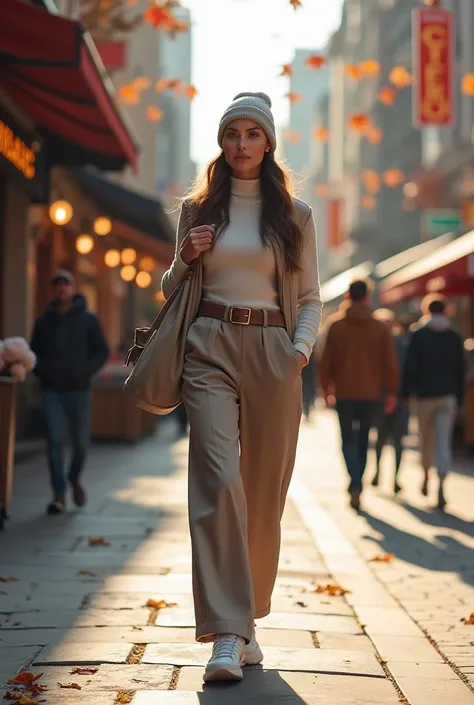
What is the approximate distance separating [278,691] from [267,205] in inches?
67.7

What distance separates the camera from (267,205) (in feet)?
15.8

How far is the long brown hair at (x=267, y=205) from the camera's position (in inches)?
187

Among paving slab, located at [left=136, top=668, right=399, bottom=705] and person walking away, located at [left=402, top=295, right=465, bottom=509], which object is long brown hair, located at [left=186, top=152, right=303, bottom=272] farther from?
person walking away, located at [left=402, top=295, right=465, bottom=509]

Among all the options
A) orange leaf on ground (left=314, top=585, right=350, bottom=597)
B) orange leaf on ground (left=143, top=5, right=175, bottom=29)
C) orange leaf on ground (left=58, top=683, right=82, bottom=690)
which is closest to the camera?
orange leaf on ground (left=58, top=683, right=82, bottom=690)

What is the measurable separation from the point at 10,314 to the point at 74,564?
359 inches

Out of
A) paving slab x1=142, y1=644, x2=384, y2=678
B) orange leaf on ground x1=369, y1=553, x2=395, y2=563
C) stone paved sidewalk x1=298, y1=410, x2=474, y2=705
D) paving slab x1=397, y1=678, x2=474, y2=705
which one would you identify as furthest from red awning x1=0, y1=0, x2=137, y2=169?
paving slab x1=397, y1=678, x2=474, y2=705

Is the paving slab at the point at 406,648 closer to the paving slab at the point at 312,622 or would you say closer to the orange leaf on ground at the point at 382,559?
the paving slab at the point at 312,622

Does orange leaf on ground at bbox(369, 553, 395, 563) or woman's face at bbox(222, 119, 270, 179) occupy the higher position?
woman's face at bbox(222, 119, 270, 179)

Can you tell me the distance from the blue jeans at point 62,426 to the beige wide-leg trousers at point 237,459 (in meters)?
5.20

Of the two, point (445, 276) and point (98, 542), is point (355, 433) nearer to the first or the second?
point (98, 542)

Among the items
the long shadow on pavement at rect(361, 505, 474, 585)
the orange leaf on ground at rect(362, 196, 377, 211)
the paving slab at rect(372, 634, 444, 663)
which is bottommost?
the long shadow on pavement at rect(361, 505, 474, 585)

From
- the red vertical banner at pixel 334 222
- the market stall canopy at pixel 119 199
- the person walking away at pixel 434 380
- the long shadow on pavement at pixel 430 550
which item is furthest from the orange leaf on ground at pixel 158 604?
the red vertical banner at pixel 334 222

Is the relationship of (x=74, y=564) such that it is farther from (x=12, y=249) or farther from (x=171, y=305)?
(x=12, y=249)

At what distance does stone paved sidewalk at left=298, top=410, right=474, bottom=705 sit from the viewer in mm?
4770
